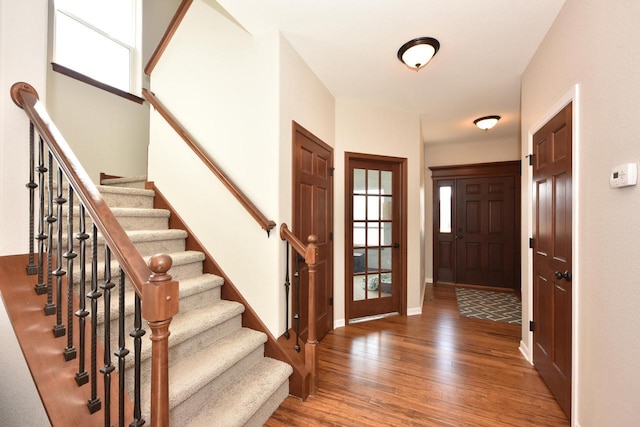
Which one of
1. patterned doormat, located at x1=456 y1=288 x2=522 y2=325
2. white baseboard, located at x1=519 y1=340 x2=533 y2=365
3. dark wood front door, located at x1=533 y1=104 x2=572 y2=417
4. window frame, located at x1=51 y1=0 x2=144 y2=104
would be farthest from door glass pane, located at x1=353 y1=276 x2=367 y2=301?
window frame, located at x1=51 y1=0 x2=144 y2=104

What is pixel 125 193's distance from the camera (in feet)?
8.36

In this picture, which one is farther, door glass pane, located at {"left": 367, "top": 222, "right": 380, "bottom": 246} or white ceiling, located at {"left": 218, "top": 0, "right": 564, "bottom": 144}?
door glass pane, located at {"left": 367, "top": 222, "right": 380, "bottom": 246}

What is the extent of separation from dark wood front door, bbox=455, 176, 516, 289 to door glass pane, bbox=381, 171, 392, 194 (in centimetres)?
236

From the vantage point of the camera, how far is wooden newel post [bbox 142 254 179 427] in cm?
99

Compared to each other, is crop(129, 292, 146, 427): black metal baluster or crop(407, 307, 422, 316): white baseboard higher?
crop(129, 292, 146, 427): black metal baluster

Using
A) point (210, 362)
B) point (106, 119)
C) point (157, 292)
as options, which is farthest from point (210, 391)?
point (106, 119)

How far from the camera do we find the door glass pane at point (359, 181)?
3757 mm

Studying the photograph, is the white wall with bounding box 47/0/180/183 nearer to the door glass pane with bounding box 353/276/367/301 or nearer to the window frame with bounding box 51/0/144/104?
the window frame with bounding box 51/0/144/104

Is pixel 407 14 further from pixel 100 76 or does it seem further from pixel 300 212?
pixel 100 76

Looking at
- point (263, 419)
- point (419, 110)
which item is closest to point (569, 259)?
point (263, 419)

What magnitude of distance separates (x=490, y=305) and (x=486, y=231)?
1.53 metres

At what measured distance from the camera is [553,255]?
2.14 metres

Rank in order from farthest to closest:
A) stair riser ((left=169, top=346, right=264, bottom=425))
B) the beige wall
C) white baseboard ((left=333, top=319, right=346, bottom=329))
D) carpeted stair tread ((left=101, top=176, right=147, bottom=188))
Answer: white baseboard ((left=333, top=319, right=346, bottom=329)) < carpeted stair tread ((left=101, top=176, right=147, bottom=188)) < the beige wall < stair riser ((left=169, top=346, right=264, bottom=425))

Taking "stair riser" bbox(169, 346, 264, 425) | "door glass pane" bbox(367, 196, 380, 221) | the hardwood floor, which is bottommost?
the hardwood floor
